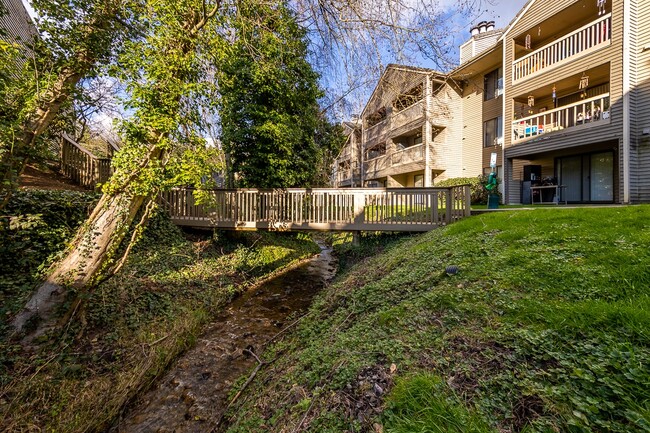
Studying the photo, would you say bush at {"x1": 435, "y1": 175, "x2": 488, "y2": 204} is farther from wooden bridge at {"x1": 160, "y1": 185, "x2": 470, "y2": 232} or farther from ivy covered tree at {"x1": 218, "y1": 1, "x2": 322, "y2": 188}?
ivy covered tree at {"x1": 218, "y1": 1, "x2": 322, "y2": 188}

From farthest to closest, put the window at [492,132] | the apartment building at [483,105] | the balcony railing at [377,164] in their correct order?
the balcony railing at [377,164] → the window at [492,132] → the apartment building at [483,105]

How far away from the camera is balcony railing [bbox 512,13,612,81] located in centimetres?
988

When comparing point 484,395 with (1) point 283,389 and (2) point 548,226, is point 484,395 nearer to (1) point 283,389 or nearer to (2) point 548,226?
(1) point 283,389

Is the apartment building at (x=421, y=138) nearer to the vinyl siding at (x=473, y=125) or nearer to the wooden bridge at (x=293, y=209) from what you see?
the vinyl siding at (x=473, y=125)

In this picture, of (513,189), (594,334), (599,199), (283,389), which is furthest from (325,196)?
(599,199)

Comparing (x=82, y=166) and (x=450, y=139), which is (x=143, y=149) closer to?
(x=82, y=166)

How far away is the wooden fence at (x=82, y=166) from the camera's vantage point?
9.26 m

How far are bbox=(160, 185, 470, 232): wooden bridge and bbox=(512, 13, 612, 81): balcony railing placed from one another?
922 cm

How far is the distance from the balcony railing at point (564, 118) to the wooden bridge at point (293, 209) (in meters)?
7.76

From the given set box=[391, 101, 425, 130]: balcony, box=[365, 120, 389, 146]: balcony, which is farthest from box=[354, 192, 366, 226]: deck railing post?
box=[365, 120, 389, 146]: balcony

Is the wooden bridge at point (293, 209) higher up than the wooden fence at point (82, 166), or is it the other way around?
the wooden fence at point (82, 166)

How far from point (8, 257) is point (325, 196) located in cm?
736

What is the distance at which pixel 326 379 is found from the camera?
2.56 meters

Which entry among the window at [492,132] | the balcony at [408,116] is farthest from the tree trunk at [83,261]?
the window at [492,132]
